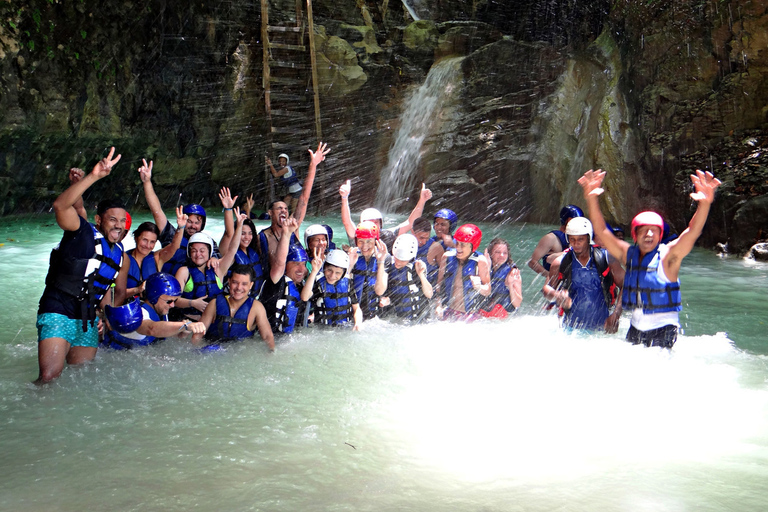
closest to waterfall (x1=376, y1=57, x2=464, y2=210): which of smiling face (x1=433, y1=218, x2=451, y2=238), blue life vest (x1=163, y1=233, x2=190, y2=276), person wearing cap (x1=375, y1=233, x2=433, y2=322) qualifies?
smiling face (x1=433, y1=218, x2=451, y2=238)

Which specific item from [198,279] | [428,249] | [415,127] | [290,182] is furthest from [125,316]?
[415,127]

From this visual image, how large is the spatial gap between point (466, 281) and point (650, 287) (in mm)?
1886

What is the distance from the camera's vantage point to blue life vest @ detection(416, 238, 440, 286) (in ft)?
22.4

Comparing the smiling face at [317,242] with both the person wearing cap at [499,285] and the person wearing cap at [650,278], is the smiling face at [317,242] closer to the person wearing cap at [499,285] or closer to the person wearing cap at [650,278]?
the person wearing cap at [499,285]

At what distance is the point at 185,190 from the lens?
18.2 meters

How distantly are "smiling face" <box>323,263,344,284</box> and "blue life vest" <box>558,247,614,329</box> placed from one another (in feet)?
6.72

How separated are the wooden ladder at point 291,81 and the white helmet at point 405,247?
445 inches

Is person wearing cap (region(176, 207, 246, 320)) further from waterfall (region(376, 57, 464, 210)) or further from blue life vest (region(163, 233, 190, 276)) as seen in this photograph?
waterfall (region(376, 57, 464, 210))

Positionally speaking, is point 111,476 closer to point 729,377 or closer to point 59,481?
point 59,481

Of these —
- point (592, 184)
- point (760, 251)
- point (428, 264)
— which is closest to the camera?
point (592, 184)

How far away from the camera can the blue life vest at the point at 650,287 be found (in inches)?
192

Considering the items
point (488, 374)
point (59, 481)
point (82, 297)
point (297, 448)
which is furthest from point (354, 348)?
point (59, 481)

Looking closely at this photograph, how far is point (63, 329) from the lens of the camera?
4.68 meters

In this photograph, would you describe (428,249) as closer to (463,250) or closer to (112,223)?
(463,250)
